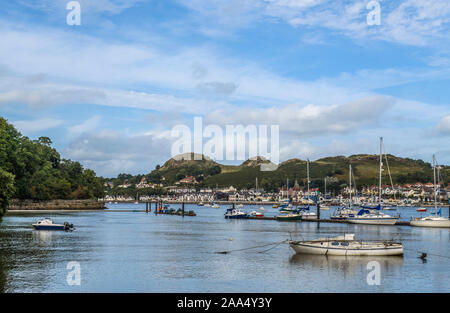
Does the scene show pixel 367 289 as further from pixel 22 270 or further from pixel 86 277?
pixel 22 270

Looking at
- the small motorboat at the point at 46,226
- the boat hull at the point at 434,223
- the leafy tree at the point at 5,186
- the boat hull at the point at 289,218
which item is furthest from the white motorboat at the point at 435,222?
the leafy tree at the point at 5,186

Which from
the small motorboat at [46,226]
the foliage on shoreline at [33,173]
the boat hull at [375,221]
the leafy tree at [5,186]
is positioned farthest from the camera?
the foliage on shoreline at [33,173]

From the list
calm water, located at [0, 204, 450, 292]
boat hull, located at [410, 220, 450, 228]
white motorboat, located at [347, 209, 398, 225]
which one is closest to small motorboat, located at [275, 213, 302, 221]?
white motorboat, located at [347, 209, 398, 225]

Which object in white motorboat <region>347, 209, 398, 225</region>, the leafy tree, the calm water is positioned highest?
the leafy tree

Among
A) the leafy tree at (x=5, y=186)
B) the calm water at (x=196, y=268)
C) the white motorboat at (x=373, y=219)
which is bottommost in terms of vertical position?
the calm water at (x=196, y=268)

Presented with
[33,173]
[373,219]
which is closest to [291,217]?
[373,219]

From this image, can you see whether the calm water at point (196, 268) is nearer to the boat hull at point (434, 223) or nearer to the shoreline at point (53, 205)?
the boat hull at point (434, 223)

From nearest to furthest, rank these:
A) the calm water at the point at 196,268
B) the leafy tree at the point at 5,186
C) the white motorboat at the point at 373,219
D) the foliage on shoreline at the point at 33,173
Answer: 1. the calm water at the point at 196,268
2. the leafy tree at the point at 5,186
3. the white motorboat at the point at 373,219
4. the foliage on shoreline at the point at 33,173

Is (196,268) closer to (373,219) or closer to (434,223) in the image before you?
(373,219)

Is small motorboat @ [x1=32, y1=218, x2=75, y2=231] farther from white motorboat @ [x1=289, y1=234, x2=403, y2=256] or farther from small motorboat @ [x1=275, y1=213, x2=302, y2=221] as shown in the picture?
small motorboat @ [x1=275, y1=213, x2=302, y2=221]

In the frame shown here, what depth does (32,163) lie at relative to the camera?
15450 centimetres

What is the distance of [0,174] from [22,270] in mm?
32169

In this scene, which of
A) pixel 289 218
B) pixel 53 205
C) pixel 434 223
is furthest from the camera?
pixel 53 205
